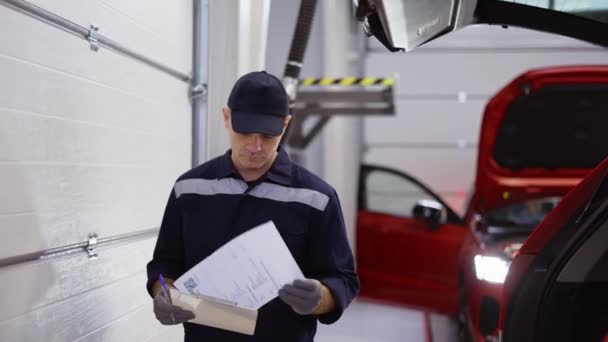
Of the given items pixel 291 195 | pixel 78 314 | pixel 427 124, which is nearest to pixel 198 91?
pixel 78 314

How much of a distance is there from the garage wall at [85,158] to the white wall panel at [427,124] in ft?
17.8

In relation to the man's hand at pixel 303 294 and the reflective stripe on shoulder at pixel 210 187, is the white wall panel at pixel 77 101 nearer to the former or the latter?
the reflective stripe on shoulder at pixel 210 187

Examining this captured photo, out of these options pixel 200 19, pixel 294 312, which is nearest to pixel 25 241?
pixel 294 312

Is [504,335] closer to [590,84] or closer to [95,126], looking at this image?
[95,126]

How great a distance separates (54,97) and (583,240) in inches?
73.4

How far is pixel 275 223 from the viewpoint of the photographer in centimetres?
236

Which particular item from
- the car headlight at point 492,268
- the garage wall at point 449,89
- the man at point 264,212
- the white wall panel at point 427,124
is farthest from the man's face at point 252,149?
the white wall panel at point 427,124

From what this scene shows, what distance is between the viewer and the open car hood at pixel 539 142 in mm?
4973

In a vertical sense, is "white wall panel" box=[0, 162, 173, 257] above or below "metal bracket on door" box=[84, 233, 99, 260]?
above

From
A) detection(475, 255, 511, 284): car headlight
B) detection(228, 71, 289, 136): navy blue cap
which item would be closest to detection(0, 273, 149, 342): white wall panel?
detection(228, 71, 289, 136): navy blue cap

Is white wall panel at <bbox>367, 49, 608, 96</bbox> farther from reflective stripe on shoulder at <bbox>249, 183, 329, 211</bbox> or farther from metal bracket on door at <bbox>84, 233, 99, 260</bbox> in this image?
reflective stripe on shoulder at <bbox>249, 183, 329, 211</bbox>

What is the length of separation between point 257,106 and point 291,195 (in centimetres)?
32

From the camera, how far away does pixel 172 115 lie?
3867 mm

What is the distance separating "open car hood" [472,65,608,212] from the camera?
16.3 ft
